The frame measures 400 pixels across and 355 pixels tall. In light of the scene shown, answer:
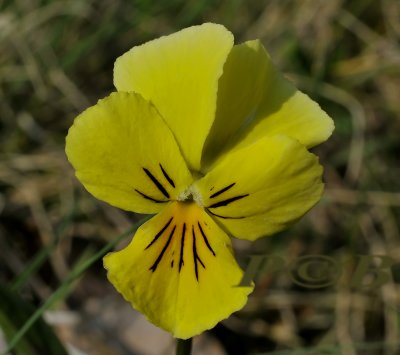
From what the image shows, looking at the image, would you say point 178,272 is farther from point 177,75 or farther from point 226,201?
point 177,75

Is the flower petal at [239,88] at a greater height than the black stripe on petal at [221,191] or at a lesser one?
greater

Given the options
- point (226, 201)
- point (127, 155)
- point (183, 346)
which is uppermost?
point (127, 155)

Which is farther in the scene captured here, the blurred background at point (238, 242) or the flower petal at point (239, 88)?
the blurred background at point (238, 242)

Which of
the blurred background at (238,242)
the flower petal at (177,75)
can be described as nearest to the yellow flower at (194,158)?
the flower petal at (177,75)

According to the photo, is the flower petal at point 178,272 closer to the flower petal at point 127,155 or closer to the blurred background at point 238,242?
the flower petal at point 127,155

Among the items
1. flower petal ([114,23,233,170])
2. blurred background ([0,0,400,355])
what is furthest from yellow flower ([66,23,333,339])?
blurred background ([0,0,400,355])

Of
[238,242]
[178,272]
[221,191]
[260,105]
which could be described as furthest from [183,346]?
[238,242]
